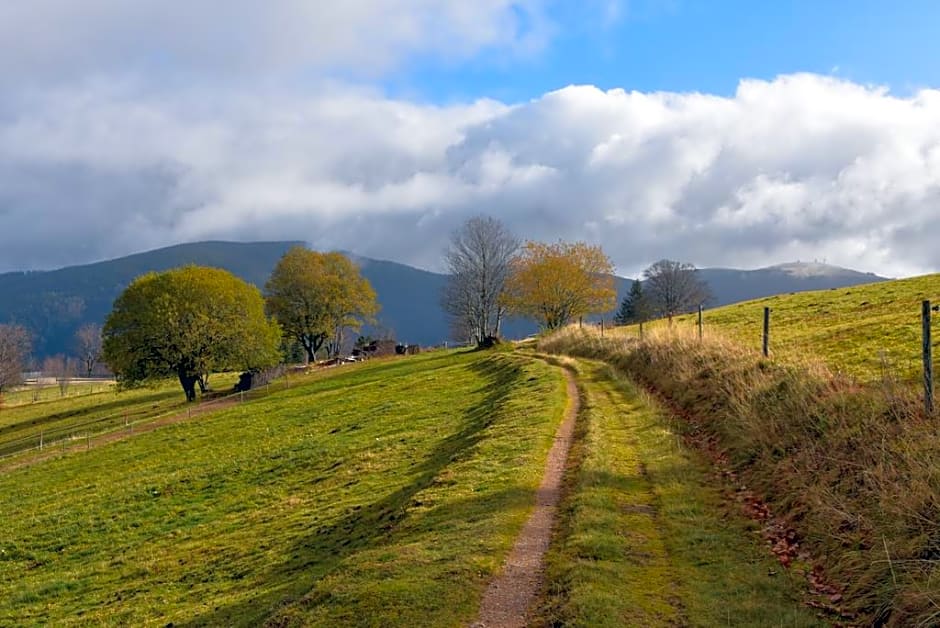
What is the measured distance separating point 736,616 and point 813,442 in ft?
18.1

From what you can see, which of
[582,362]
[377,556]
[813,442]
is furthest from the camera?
[582,362]

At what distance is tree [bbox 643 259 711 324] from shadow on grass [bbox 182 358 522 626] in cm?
10334

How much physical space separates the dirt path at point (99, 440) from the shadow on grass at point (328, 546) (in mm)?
29074

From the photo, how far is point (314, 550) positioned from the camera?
13547 mm

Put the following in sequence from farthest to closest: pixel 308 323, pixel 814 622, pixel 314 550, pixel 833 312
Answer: pixel 308 323 → pixel 833 312 → pixel 314 550 → pixel 814 622

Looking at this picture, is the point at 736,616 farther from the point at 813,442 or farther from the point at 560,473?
the point at 560,473

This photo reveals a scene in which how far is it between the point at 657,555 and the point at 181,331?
191 ft

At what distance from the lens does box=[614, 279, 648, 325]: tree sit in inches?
4587

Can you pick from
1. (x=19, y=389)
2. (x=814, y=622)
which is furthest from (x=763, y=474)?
(x=19, y=389)

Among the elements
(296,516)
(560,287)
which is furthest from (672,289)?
(296,516)

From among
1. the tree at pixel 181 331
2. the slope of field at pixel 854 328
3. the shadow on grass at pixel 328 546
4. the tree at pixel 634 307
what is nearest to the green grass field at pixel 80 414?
the tree at pixel 181 331

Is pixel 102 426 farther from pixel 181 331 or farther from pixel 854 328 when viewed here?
pixel 854 328

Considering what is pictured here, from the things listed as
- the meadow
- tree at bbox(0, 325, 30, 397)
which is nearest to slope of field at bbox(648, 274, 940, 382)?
the meadow

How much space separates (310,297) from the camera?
8944cm
